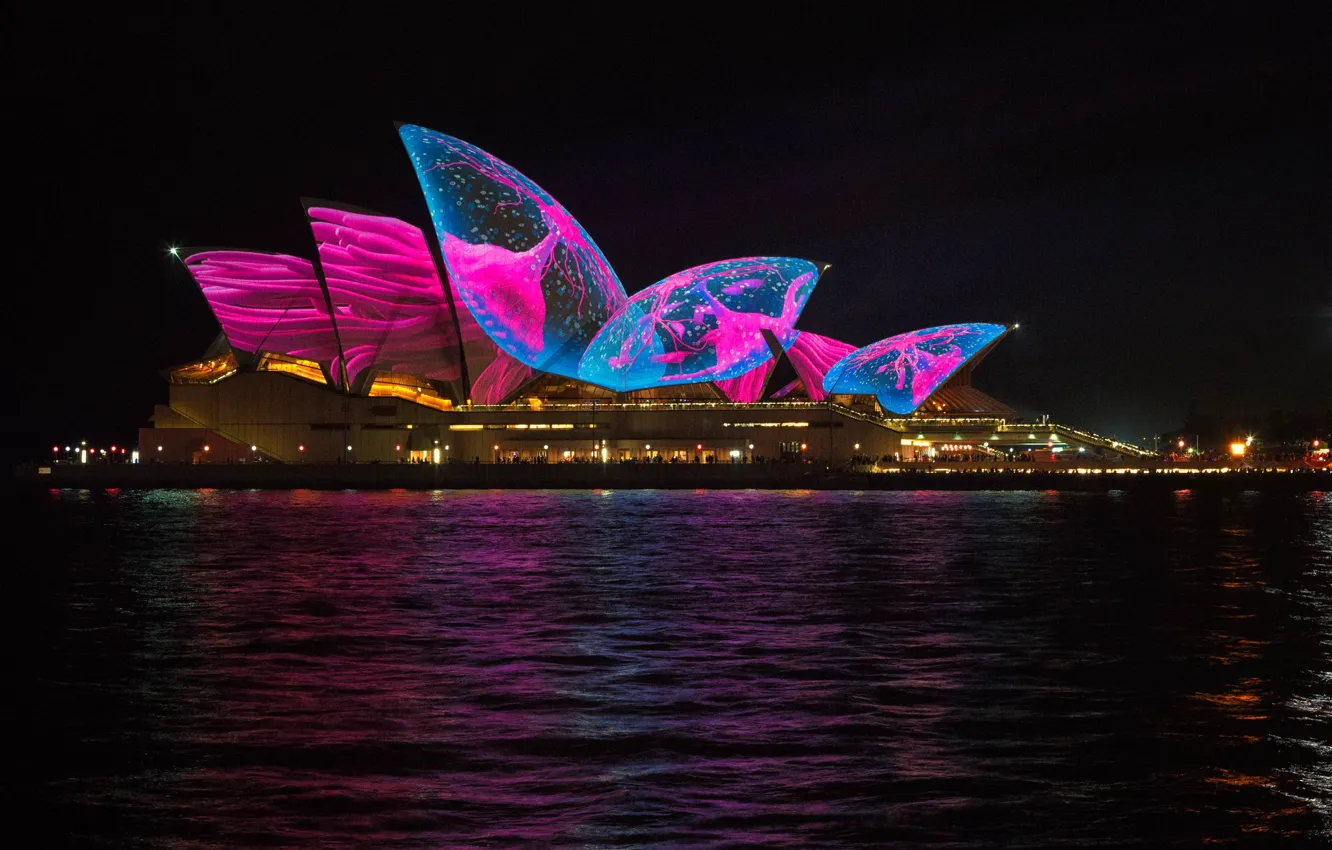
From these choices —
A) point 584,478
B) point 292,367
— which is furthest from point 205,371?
point 584,478

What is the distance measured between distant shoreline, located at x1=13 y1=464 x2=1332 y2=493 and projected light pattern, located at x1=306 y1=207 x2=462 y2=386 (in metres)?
5.60

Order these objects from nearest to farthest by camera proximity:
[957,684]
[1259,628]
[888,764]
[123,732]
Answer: [888,764]
[123,732]
[957,684]
[1259,628]

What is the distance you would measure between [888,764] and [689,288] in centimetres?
5437

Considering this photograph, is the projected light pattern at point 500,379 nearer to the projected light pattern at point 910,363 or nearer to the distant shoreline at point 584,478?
the distant shoreline at point 584,478

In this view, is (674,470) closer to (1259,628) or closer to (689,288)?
(689,288)

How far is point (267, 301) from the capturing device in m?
65.6

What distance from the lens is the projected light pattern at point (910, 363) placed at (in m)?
71.9

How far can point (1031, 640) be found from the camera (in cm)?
1530

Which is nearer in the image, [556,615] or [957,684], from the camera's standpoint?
[957,684]

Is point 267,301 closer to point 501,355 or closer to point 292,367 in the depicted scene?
point 292,367

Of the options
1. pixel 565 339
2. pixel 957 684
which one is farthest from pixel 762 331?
pixel 957 684

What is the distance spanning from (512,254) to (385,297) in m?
8.41

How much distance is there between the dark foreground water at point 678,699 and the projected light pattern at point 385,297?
36085 mm

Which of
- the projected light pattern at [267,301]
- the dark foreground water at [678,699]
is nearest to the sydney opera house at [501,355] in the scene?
the projected light pattern at [267,301]
